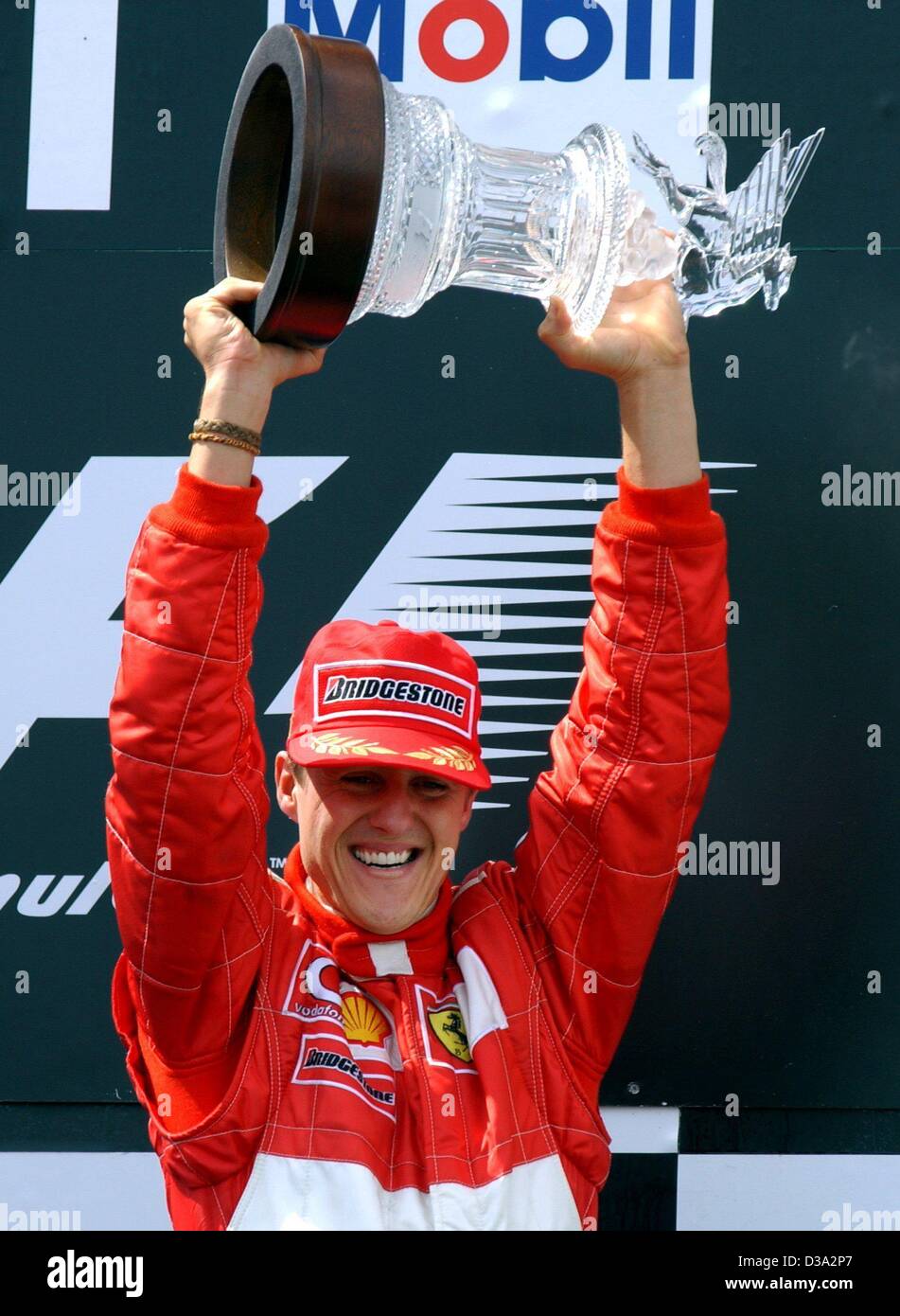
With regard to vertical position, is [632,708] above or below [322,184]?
below

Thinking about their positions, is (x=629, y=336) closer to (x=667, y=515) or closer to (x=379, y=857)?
(x=667, y=515)

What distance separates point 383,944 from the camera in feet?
6.02

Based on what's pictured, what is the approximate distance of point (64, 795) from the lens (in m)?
2.18

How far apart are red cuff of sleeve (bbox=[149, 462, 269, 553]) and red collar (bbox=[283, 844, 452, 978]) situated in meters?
0.47

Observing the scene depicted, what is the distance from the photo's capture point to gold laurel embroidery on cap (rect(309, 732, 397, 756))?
70.1 inches

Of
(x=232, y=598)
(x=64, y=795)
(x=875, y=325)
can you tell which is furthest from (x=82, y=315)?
(x=875, y=325)

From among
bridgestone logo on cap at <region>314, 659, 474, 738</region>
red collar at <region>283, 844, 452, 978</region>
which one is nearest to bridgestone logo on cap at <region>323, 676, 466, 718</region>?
bridgestone logo on cap at <region>314, 659, 474, 738</region>

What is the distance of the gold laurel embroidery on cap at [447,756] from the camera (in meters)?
1.78

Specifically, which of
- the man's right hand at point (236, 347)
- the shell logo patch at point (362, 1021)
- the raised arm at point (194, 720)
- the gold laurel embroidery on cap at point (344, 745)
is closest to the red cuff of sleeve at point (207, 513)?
the raised arm at point (194, 720)

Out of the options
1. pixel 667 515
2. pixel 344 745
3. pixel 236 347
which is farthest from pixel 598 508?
pixel 236 347

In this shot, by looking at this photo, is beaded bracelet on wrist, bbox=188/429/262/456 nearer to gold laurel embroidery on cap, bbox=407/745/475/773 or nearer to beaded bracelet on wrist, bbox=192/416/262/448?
beaded bracelet on wrist, bbox=192/416/262/448

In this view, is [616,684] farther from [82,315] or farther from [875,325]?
[82,315]

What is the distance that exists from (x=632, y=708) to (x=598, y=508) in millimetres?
444

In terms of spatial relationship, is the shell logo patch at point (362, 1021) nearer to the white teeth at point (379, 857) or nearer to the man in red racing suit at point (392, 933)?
the man in red racing suit at point (392, 933)
